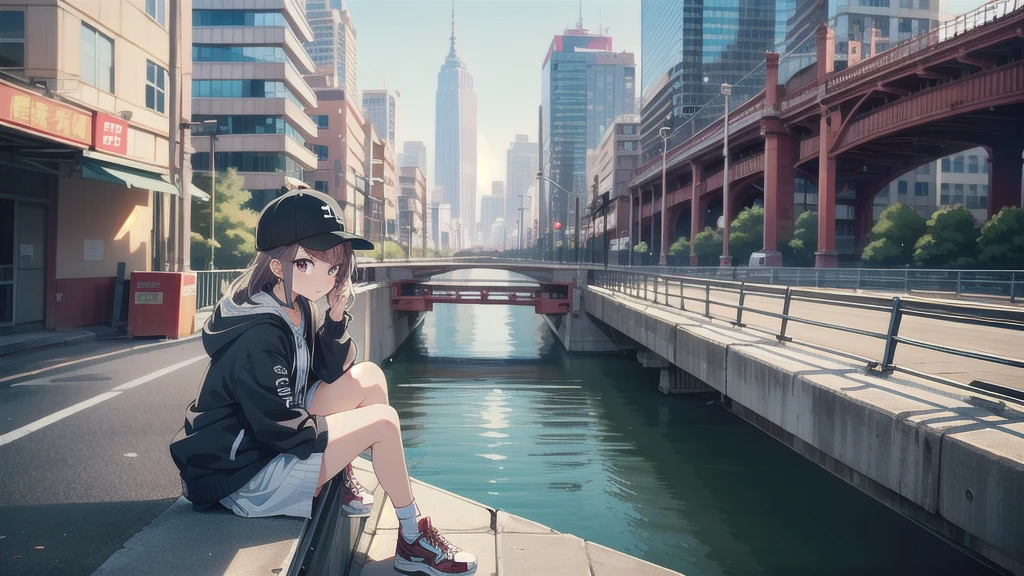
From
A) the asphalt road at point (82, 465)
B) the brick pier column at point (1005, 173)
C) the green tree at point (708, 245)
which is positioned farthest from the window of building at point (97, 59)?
the green tree at point (708, 245)

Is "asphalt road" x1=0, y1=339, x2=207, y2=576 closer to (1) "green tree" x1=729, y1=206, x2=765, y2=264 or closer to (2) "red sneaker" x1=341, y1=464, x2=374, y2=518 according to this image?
(2) "red sneaker" x1=341, y1=464, x2=374, y2=518

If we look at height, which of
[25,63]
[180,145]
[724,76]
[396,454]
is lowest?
[396,454]

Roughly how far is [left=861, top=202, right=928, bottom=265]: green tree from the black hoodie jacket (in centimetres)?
4339

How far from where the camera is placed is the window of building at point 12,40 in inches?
619

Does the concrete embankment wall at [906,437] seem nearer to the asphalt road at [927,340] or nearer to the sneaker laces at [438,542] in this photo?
the asphalt road at [927,340]

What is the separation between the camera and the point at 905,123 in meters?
39.8

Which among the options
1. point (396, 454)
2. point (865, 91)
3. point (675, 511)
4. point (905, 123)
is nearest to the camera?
point (396, 454)

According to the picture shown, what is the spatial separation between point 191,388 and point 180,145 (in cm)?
1020

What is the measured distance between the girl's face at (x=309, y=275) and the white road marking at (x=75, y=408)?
4.52 metres

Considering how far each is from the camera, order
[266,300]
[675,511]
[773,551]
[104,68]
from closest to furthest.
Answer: [266,300], [773,551], [675,511], [104,68]

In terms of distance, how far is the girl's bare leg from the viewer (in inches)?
140

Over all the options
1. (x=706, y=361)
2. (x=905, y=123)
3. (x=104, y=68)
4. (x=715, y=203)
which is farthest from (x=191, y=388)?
(x=715, y=203)

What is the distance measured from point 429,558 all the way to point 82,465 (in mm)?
3186

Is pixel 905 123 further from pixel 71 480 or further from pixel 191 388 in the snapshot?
pixel 71 480
